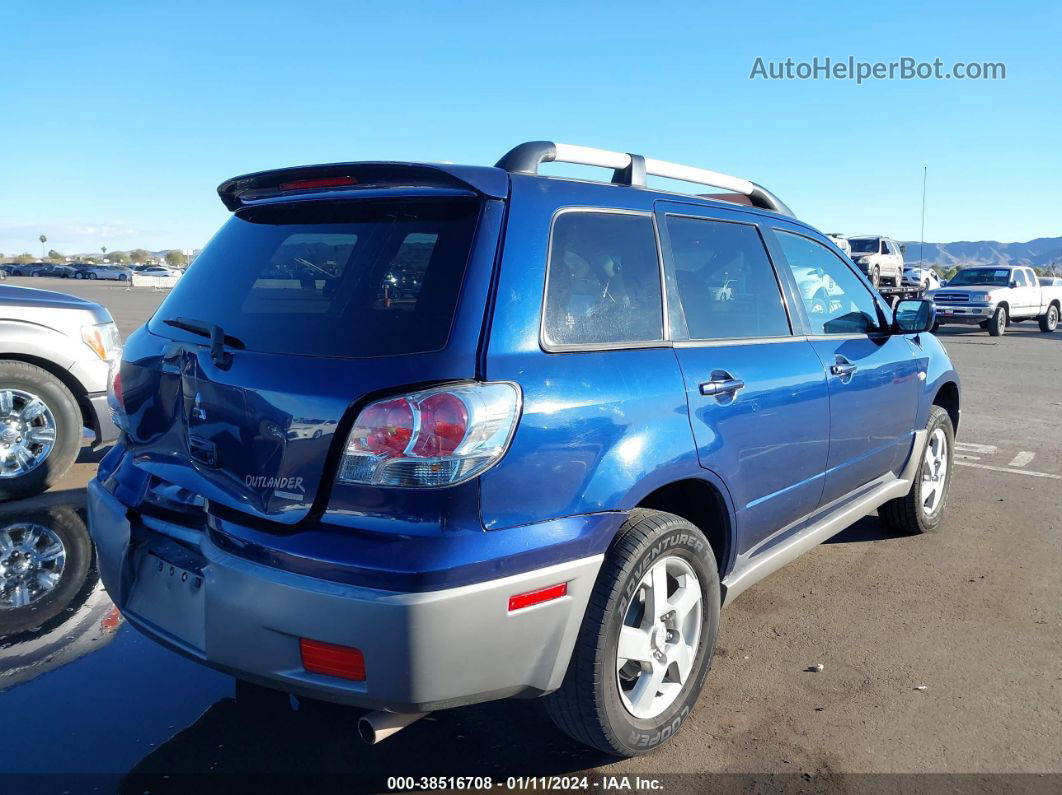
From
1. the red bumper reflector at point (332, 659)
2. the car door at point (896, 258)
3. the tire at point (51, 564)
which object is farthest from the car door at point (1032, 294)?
the red bumper reflector at point (332, 659)

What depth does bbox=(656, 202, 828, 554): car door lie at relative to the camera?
306cm

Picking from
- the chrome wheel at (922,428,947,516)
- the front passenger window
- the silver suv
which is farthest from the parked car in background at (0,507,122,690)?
the chrome wheel at (922,428,947,516)

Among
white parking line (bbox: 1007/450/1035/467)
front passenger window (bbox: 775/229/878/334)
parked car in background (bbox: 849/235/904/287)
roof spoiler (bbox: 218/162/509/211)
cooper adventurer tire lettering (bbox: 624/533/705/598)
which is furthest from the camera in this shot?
parked car in background (bbox: 849/235/904/287)

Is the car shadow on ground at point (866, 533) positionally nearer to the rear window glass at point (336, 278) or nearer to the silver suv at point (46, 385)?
the rear window glass at point (336, 278)

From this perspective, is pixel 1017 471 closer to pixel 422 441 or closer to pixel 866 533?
pixel 866 533

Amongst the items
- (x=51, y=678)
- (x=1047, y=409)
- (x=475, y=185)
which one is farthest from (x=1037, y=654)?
(x=1047, y=409)

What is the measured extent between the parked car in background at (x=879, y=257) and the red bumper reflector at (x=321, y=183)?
26701mm

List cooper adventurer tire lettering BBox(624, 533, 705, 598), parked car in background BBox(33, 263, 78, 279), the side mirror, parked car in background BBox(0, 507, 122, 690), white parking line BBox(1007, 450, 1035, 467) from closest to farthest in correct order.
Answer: cooper adventurer tire lettering BBox(624, 533, 705, 598) → parked car in background BBox(0, 507, 122, 690) → the side mirror → white parking line BBox(1007, 450, 1035, 467) → parked car in background BBox(33, 263, 78, 279)

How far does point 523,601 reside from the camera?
2336 mm

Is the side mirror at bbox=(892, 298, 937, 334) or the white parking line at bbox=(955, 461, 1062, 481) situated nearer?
the side mirror at bbox=(892, 298, 937, 334)

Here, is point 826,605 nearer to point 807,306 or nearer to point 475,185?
point 807,306

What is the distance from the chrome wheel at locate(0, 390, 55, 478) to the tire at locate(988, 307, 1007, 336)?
22.0 metres

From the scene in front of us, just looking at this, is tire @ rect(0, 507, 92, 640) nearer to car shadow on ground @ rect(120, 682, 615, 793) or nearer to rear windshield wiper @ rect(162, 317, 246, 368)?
car shadow on ground @ rect(120, 682, 615, 793)

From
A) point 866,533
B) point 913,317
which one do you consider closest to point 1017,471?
point 866,533
